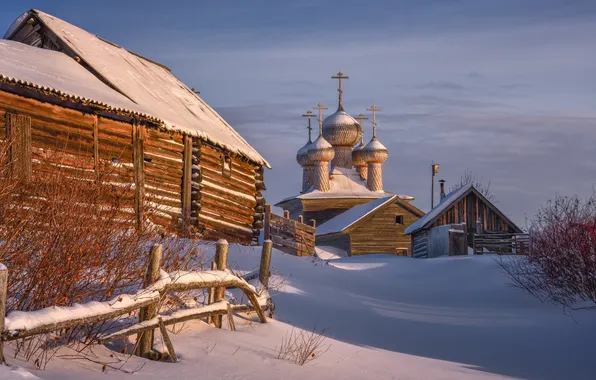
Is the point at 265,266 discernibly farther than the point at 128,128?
No

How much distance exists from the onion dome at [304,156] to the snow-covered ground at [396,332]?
34977mm

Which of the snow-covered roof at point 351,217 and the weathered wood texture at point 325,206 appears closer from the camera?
the snow-covered roof at point 351,217

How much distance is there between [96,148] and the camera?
55.9 ft

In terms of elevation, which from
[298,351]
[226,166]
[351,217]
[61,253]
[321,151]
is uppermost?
[321,151]

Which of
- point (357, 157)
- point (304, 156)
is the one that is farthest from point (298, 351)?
point (357, 157)

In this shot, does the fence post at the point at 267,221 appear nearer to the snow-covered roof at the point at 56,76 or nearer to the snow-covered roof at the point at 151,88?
the snow-covered roof at the point at 151,88

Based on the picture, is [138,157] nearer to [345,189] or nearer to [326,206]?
[326,206]

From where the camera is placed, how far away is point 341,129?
59594 mm

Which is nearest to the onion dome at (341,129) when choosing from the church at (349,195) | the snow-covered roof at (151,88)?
the church at (349,195)

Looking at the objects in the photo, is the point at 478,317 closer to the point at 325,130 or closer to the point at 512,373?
the point at 512,373

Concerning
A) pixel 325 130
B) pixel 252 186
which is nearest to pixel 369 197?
pixel 325 130

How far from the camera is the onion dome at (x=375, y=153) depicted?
191ft

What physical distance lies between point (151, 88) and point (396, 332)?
10596mm

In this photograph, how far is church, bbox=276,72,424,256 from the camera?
4759 cm
